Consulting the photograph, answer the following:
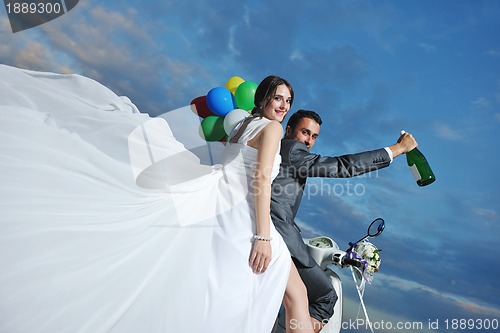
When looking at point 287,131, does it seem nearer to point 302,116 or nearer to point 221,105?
point 302,116

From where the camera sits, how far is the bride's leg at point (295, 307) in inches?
90.1

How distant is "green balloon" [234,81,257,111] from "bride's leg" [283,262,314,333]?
2351mm

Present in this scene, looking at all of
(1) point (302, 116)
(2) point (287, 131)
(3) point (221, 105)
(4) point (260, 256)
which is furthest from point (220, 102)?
(4) point (260, 256)

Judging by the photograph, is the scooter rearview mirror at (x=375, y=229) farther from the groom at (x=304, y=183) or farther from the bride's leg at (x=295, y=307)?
the bride's leg at (x=295, y=307)

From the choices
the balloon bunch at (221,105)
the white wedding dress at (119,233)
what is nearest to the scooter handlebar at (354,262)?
the white wedding dress at (119,233)

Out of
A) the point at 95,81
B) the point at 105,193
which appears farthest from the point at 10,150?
the point at 95,81

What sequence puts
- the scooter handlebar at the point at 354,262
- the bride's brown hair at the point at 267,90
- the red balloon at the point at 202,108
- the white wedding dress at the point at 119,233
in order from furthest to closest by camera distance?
the red balloon at the point at 202,108, the scooter handlebar at the point at 354,262, the bride's brown hair at the point at 267,90, the white wedding dress at the point at 119,233

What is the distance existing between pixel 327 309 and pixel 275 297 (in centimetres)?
82

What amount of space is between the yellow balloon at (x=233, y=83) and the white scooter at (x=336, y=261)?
2.17 meters

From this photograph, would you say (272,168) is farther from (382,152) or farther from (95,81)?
(95,81)

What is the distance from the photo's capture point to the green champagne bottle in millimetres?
2928

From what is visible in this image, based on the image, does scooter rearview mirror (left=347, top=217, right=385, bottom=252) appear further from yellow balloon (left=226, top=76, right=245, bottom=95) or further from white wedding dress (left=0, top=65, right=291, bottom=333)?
yellow balloon (left=226, top=76, right=245, bottom=95)

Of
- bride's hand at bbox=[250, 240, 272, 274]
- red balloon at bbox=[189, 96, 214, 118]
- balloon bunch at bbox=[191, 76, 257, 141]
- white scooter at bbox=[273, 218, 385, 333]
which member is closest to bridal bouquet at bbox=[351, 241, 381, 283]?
white scooter at bbox=[273, 218, 385, 333]

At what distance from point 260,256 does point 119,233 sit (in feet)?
2.33
